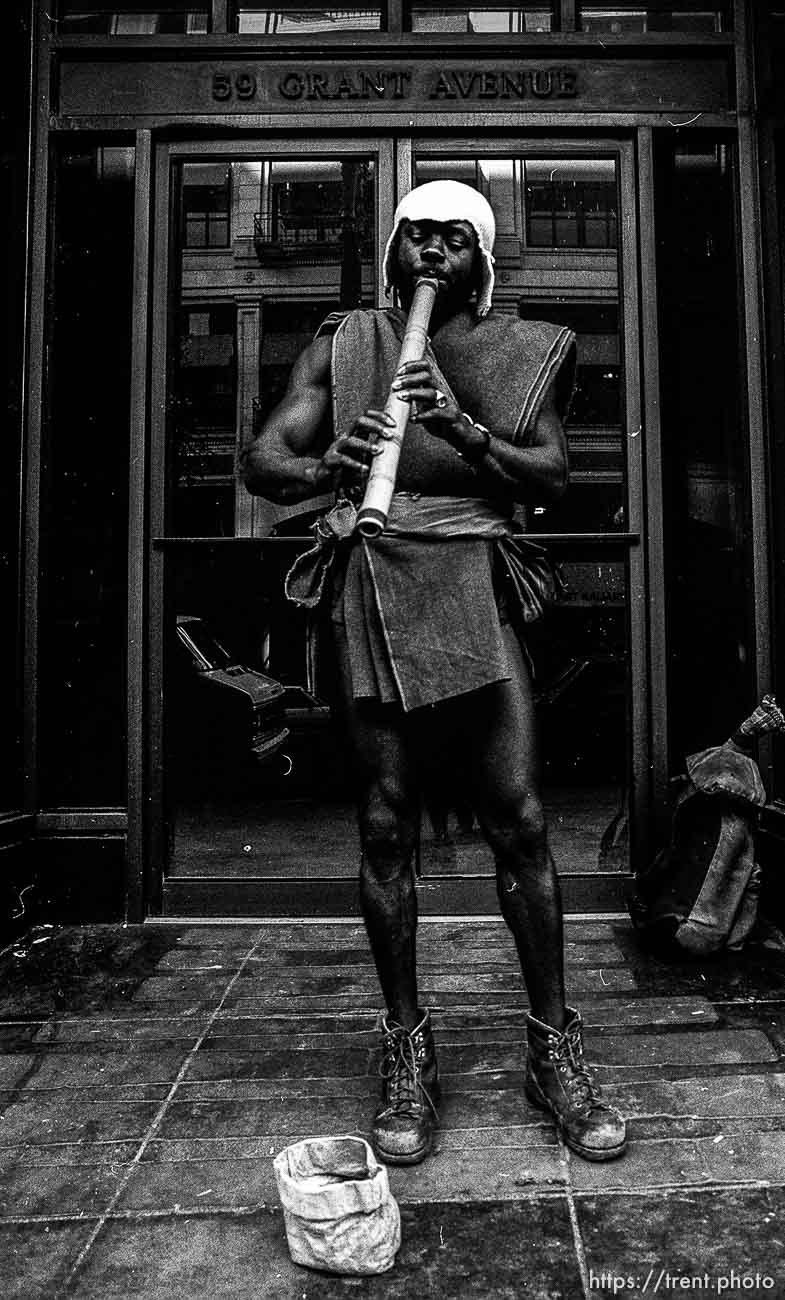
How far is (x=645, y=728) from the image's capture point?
4.21 metres

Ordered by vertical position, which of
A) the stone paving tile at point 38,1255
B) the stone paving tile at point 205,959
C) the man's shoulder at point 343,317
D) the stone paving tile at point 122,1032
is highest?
the man's shoulder at point 343,317

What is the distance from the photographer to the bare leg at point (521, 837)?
2383 mm

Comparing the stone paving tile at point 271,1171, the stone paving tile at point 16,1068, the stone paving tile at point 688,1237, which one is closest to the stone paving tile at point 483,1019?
the stone paving tile at point 16,1068

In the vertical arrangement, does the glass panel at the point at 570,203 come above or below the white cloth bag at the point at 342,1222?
above

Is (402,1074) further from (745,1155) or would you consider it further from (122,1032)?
(122,1032)

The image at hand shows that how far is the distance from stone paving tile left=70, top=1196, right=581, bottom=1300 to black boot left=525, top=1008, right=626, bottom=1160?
0.62 ft

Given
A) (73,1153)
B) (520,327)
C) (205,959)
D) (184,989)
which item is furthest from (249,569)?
(73,1153)

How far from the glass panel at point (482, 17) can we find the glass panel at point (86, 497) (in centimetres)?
142

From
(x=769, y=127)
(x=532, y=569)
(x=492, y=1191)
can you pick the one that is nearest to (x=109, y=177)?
(x=769, y=127)

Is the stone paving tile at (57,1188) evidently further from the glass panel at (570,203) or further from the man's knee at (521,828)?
the glass panel at (570,203)

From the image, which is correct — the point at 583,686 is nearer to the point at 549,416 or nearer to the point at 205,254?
the point at 549,416

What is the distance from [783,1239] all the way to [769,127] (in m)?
3.95

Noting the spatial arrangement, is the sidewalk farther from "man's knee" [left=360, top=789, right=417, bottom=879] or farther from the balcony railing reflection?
the balcony railing reflection

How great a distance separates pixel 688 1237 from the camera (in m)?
1.89
